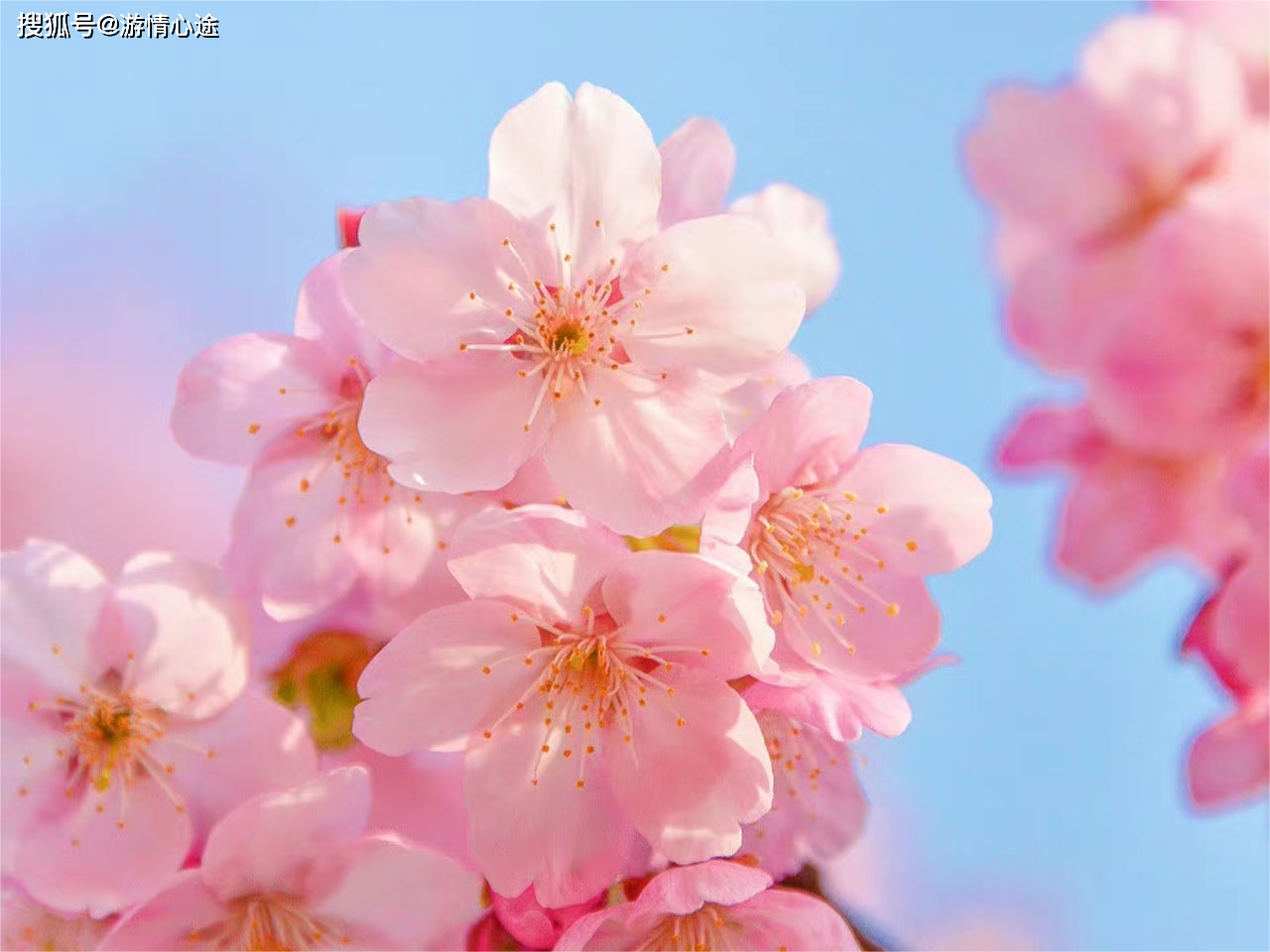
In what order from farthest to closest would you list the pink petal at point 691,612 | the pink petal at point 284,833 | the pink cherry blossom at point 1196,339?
the pink petal at point 284,833 < the pink petal at point 691,612 < the pink cherry blossom at point 1196,339

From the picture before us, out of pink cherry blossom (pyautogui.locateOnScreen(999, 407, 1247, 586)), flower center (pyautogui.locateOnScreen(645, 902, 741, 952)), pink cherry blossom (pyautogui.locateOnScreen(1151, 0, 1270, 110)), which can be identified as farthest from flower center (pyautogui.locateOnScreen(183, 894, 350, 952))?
pink cherry blossom (pyautogui.locateOnScreen(1151, 0, 1270, 110))

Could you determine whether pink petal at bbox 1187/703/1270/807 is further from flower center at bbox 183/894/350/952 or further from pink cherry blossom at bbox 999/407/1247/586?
flower center at bbox 183/894/350/952

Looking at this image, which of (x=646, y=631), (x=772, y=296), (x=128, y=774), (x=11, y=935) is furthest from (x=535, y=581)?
(x=11, y=935)

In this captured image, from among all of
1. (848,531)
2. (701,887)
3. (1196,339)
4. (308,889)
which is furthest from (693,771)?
(1196,339)

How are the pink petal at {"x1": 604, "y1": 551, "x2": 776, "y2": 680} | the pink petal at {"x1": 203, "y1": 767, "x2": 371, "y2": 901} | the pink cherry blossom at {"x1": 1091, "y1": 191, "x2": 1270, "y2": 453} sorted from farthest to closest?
the pink petal at {"x1": 203, "y1": 767, "x2": 371, "y2": 901} → the pink petal at {"x1": 604, "y1": 551, "x2": 776, "y2": 680} → the pink cherry blossom at {"x1": 1091, "y1": 191, "x2": 1270, "y2": 453}

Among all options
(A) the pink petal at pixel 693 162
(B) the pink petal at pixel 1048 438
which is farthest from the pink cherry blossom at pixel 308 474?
(B) the pink petal at pixel 1048 438

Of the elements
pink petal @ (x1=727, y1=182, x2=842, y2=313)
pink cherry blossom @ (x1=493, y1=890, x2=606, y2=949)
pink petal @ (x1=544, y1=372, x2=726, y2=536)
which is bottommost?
pink cherry blossom @ (x1=493, y1=890, x2=606, y2=949)

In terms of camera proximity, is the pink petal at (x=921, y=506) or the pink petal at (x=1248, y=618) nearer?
the pink petal at (x=1248, y=618)

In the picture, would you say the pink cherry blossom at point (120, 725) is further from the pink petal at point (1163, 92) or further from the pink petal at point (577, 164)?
the pink petal at point (1163, 92)
